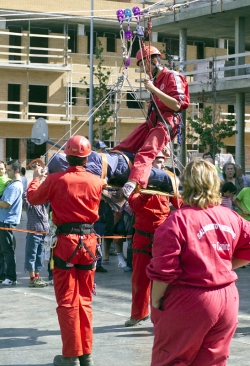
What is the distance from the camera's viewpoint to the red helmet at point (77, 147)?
25.0 feet

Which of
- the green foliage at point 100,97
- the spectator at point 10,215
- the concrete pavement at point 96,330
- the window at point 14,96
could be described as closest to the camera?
the concrete pavement at point 96,330

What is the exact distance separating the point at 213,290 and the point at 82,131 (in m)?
42.4

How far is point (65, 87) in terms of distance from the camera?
46.8 meters

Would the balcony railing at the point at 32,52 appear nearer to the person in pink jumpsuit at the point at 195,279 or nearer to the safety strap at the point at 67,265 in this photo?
the safety strap at the point at 67,265

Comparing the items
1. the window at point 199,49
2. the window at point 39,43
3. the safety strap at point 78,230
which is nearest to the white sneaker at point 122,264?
the safety strap at point 78,230

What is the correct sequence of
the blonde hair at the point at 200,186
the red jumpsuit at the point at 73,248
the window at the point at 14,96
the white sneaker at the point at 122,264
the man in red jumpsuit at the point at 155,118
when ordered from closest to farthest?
the blonde hair at the point at 200,186 < the red jumpsuit at the point at 73,248 < the man in red jumpsuit at the point at 155,118 < the white sneaker at the point at 122,264 < the window at the point at 14,96

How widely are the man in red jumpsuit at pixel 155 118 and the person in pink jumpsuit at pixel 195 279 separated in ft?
9.17

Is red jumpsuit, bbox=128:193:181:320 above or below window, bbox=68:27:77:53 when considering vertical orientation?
below

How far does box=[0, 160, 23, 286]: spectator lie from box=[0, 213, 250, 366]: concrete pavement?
12.6 inches

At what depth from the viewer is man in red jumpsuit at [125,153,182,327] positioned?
9.58m

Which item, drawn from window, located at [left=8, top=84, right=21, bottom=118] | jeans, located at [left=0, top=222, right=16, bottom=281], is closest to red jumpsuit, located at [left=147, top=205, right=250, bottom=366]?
jeans, located at [left=0, top=222, right=16, bottom=281]

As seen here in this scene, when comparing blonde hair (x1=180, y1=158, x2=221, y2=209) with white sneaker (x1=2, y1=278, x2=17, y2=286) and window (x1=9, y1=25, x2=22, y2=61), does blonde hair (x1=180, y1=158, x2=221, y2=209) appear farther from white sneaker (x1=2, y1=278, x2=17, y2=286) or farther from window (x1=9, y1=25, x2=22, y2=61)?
window (x1=9, y1=25, x2=22, y2=61)

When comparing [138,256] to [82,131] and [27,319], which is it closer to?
[27,319]

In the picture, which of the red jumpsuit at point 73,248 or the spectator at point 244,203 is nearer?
the red jumpsuit at point 73,248
